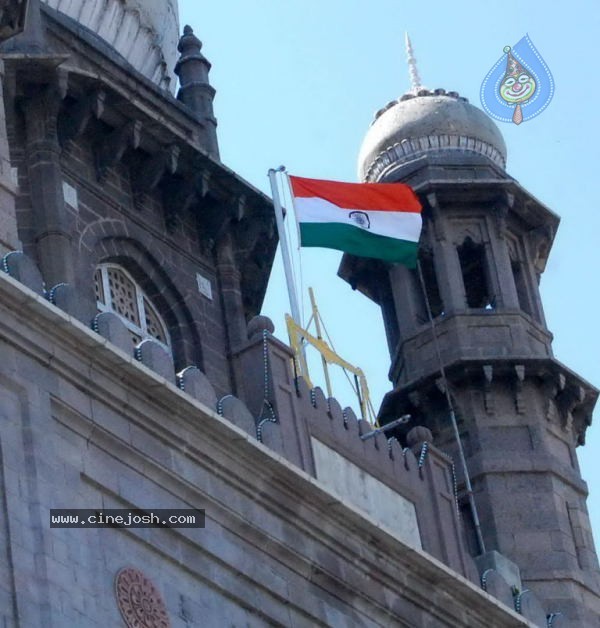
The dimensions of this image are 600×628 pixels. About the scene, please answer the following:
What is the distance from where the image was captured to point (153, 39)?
37.9 meters

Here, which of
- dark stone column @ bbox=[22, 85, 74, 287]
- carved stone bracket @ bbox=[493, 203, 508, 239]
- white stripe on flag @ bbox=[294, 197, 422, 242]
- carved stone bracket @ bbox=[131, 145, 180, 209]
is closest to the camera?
dark stone column @ bbox=[22, 85, 74, 287]

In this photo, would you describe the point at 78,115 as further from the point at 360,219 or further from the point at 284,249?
the point at 360,219

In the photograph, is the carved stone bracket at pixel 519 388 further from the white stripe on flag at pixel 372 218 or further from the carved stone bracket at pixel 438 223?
the carved stone bracket at pixel 438 223

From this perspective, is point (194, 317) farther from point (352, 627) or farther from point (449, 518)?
point (352, 627)

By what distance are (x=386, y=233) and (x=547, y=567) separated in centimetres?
466

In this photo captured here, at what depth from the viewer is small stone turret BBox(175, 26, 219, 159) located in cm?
3688

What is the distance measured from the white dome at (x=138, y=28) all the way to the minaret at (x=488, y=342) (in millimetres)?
3410

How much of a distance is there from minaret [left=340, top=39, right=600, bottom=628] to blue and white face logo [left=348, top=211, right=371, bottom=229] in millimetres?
1893

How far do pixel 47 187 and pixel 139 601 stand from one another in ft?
26.7

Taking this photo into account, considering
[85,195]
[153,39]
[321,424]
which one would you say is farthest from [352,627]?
[153,39]

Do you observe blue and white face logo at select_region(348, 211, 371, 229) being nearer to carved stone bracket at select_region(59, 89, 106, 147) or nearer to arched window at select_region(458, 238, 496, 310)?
arched window at select_region(458, 238, 496, 310)

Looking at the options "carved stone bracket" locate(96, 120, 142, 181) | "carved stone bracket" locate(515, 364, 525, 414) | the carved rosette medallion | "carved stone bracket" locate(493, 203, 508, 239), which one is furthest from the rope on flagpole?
the carved rosette medallion

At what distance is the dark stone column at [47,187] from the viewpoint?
3278 centimetres

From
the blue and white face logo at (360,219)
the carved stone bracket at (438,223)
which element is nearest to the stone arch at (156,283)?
the blue and white face logo at (360,219)
